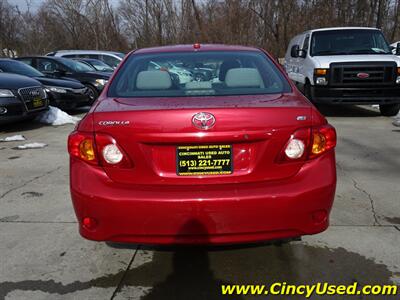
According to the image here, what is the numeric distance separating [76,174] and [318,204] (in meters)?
1.54

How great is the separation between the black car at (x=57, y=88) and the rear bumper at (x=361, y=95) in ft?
19.5

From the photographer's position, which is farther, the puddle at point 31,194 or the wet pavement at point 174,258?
the puddle at point 31,194

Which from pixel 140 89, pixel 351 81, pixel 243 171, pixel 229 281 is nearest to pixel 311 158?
pixel 243 171

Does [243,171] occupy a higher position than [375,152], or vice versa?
[243,171]

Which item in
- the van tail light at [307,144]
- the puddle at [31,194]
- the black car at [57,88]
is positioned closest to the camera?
the van tail light at [307,144]

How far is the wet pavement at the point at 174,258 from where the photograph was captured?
3.00 m

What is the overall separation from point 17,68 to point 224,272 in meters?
9.66

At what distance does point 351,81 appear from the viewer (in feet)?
31.9

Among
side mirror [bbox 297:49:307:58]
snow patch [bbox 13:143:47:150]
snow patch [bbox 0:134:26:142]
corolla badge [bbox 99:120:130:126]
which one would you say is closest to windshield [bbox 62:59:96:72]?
snow patch [bbox 0:134:26:142]

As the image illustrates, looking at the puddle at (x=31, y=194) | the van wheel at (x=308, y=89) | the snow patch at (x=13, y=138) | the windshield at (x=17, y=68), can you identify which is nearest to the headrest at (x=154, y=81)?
the puddle at (x=31, y=194)

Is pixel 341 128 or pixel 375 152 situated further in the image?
pixel 341 128

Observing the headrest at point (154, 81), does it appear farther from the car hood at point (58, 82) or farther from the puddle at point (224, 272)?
the car hood at point (58, 82)

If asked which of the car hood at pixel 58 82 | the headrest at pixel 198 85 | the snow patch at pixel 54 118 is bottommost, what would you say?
the snow patch at pixel 54 118

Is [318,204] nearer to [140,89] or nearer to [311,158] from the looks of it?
[311,158]
